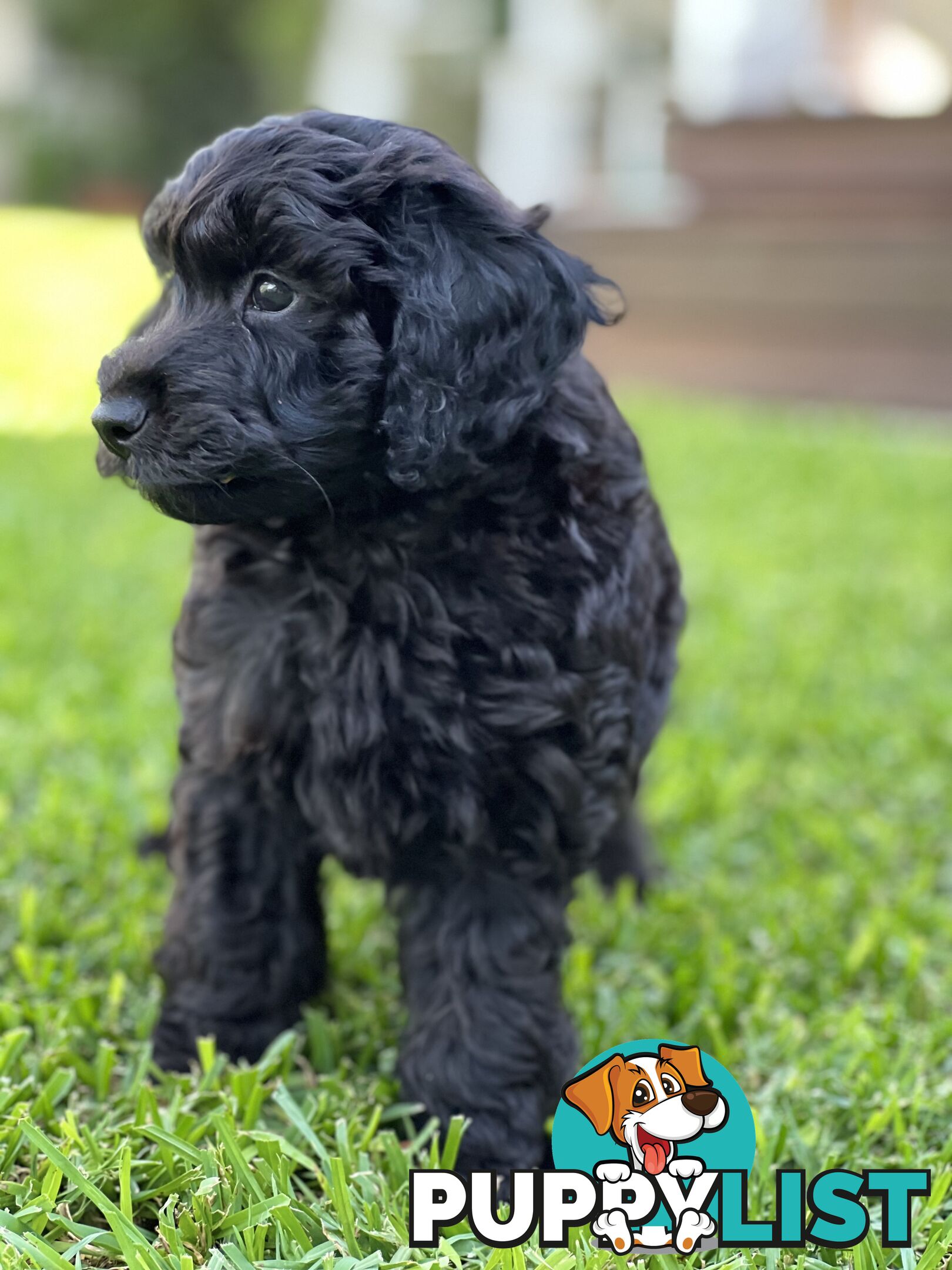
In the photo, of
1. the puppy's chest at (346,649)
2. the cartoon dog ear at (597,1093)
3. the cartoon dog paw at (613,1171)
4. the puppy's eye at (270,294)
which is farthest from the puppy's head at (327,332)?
the cartoon dog paw at (613,1171)

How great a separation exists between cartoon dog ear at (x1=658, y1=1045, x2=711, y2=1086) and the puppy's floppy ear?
0.85m

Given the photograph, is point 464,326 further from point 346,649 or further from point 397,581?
point 346,649

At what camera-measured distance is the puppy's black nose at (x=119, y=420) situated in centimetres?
A: 174

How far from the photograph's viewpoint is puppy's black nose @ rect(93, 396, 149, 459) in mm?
1744

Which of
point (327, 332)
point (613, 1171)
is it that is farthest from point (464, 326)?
point (613, 1171)

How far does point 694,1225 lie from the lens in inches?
66.8

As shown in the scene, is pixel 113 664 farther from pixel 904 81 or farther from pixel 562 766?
pixel 904 81

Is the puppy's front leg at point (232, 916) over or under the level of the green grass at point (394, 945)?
over

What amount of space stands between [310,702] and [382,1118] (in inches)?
28.1

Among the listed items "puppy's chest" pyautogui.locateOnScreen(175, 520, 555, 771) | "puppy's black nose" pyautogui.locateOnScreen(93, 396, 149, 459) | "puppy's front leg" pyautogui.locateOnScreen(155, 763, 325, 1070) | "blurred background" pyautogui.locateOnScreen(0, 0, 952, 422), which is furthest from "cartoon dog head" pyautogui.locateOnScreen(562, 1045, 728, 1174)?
"blurred background" pyautogui.locateOnScreen(0, 0, 952, 422)

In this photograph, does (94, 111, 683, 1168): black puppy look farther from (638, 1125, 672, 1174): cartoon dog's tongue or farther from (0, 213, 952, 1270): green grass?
(638, 1125, 672, 1174): cartoon dog's tongue

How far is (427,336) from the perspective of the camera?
1820 mm

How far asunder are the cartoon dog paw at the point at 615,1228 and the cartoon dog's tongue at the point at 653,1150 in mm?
87

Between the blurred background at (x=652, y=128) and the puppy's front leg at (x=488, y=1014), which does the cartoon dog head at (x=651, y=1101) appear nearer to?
the puppy's front leg at (x=488, y=1014)
